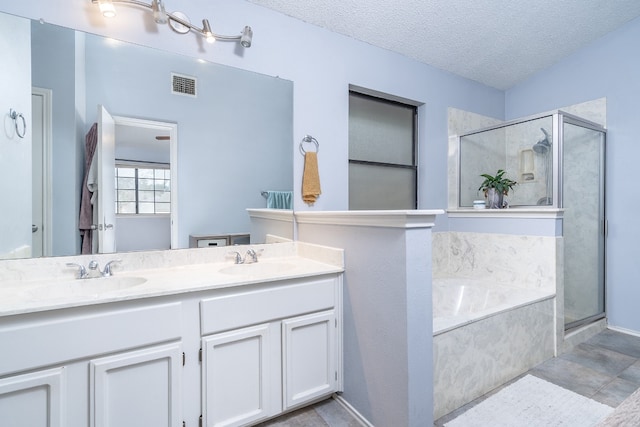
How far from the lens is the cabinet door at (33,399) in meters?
1.12

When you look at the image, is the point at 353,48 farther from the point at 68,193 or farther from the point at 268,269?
the point at 68,193

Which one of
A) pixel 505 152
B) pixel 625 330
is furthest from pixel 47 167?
pixel 625 330

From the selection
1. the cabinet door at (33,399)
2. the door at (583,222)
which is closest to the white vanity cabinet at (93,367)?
the cabinet door at (33,399)

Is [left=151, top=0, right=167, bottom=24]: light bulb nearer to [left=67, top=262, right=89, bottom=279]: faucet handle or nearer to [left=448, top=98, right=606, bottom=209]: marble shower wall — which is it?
[left=67, top=262, right=89, bottom=279]: faucet handle

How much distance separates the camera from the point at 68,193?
5.38 ft

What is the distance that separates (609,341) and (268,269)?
2.99 meters

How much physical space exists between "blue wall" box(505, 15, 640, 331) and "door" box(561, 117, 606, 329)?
0.24 ft

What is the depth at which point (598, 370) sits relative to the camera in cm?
226

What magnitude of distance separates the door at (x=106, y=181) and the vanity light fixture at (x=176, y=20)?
1.69ft

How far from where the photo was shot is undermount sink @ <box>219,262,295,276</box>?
6.15 ft

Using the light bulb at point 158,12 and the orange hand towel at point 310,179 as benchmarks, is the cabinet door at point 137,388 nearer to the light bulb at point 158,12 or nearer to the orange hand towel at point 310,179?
the orange hand towel at point 310,179

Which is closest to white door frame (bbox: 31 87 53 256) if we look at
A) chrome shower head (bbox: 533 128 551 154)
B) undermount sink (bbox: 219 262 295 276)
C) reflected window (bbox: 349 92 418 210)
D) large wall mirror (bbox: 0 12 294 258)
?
large wall mirror (bbox: 0 12 294 258)

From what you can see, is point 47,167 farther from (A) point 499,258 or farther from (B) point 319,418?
(A) point 499,258

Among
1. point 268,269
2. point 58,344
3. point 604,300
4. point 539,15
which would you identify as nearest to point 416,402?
point 268,269
